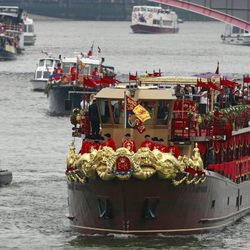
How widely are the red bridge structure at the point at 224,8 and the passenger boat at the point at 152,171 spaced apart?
70899 millimetres

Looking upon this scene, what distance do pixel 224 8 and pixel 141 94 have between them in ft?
252

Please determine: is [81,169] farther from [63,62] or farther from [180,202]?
[63,62]

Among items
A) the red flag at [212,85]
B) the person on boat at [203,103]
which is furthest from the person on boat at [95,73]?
the red flag at [212,85]

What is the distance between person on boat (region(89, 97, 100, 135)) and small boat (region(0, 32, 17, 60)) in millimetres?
127987

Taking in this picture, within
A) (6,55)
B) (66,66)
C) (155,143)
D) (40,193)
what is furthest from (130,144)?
(6,55)

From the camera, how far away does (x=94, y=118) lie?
192ft

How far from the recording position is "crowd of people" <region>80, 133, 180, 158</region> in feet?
181

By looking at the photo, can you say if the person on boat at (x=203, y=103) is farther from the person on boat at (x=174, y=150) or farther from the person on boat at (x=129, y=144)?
the person on boat at (x=129, y=144)

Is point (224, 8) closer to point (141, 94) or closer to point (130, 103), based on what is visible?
point (141, 94)

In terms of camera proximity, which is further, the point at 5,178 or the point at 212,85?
the point at 5,178

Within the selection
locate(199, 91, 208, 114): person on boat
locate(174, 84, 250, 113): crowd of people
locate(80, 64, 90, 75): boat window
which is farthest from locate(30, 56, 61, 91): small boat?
locate(199, 91, 208, 114): person on boat

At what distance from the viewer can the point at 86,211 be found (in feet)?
185

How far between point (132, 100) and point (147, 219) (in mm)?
3810

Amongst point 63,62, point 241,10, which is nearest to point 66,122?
point 63,62
